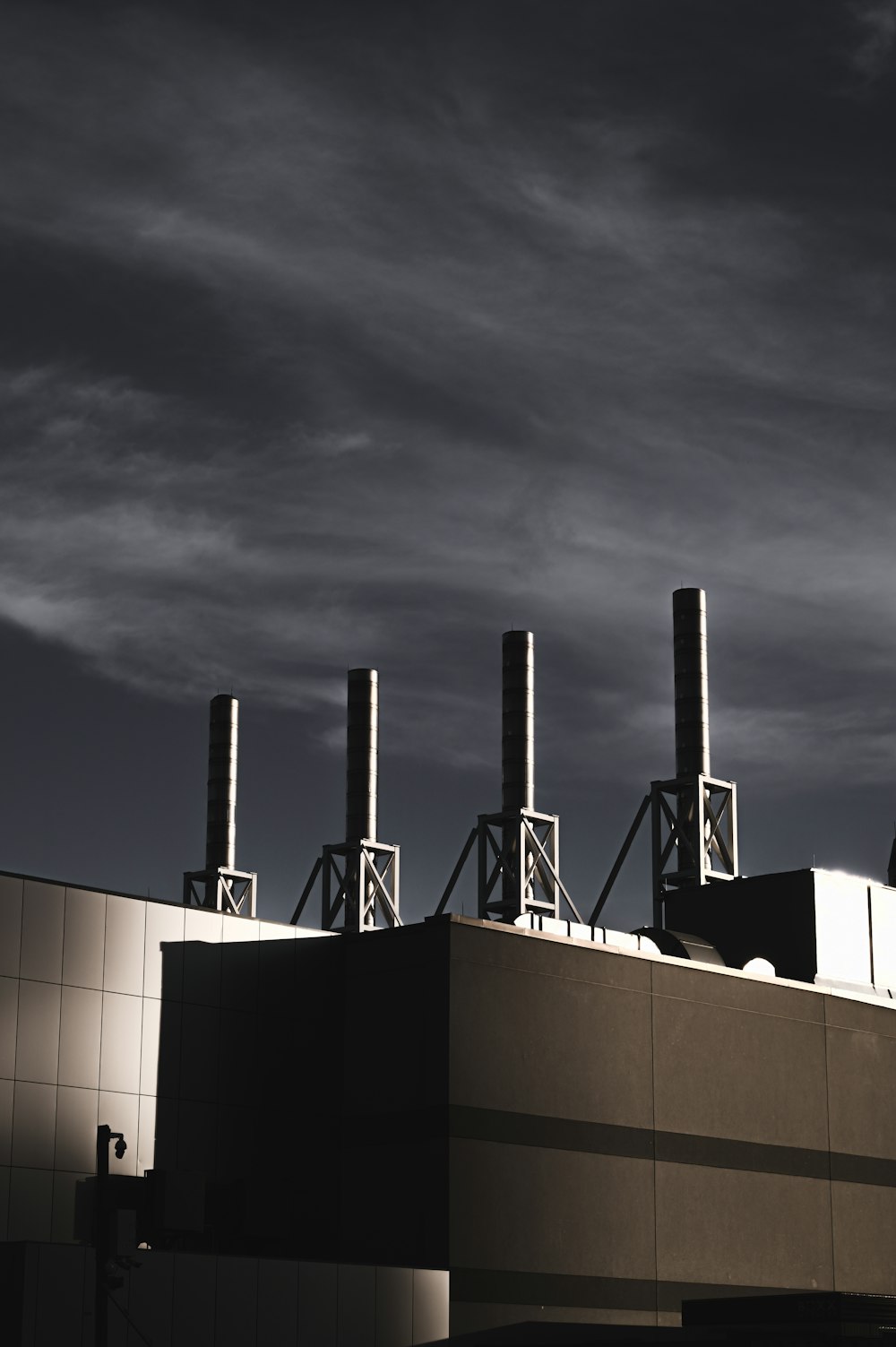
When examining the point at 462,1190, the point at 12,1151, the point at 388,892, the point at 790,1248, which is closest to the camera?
the point at 12,1151

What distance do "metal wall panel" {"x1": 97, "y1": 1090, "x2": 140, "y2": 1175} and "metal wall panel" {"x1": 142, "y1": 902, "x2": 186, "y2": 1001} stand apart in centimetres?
193

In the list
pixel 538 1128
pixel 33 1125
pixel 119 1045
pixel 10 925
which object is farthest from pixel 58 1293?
pixel 538 1128

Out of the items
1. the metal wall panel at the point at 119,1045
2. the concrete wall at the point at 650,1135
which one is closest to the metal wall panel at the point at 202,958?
the metal wall panel at the point at 119,1045

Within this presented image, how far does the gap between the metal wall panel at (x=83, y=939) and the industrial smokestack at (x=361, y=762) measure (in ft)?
150

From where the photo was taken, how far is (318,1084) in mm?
35562

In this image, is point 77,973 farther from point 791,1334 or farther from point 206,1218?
point 791,1334

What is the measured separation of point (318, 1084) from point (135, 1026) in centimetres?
424

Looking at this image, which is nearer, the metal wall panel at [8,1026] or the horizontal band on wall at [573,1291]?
the metal wall panel at [8,1026]

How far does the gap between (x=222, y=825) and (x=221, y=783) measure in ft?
6.81

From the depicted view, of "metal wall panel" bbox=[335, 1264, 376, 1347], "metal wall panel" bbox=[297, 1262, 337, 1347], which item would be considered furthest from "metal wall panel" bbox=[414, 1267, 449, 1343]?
"metal wall panel" bbox=[297, 1262, 337, 1347]

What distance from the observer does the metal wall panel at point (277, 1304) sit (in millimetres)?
29367

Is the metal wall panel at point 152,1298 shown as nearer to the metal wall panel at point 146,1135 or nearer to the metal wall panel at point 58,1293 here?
the metal wall panel at point 58,1293

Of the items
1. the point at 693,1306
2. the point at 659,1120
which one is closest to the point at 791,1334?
the point at 693,1306

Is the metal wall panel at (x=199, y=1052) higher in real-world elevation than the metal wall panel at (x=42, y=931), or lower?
lower
